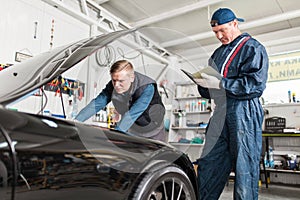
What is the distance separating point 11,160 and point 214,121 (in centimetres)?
124

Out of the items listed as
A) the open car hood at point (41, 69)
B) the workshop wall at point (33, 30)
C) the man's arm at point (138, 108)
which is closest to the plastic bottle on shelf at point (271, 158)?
the workshop wall at point (33, 30)

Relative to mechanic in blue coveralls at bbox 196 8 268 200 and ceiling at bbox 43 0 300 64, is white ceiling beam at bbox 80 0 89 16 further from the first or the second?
mechanic in blue coveralls at bbox 196 8 268 200

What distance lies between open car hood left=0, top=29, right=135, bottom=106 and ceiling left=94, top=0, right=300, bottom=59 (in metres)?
2.80

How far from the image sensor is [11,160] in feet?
2.11

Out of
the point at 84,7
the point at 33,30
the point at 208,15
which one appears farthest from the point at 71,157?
the point at 208,15

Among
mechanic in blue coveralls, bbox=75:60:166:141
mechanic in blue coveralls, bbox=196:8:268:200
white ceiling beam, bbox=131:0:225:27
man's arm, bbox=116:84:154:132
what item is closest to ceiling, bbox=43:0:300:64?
white ceiling beam, bbox=131:0:225:27

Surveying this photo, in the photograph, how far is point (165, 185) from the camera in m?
1.08

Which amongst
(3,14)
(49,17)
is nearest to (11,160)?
(3,14)

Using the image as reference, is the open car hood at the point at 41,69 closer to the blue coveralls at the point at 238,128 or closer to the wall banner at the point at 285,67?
the blue coveralls at the point at 238,128

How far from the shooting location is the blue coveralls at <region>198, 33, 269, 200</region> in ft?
4.71

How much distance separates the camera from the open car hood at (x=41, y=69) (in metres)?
0.81

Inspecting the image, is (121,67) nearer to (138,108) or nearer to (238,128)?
(138,108)

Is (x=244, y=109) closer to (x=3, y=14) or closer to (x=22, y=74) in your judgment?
(x=22, y=74)

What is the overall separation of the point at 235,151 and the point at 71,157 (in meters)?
Result: 0.97
